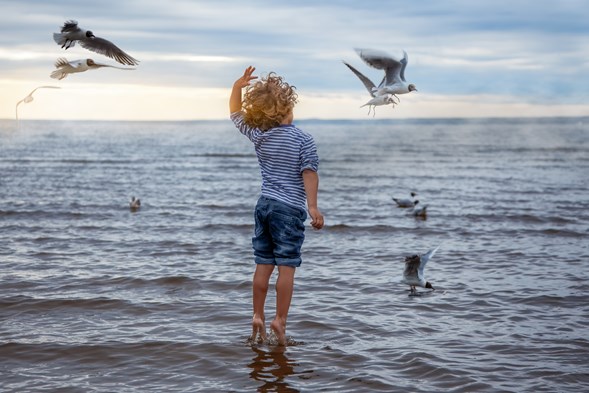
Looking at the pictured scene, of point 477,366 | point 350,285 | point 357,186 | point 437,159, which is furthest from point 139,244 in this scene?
point 437,159

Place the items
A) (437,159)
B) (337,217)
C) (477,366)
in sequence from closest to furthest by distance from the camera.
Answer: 1. (477,366)
2. (337,217)
3. (437,159)

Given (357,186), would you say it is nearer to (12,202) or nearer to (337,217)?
(337,217)

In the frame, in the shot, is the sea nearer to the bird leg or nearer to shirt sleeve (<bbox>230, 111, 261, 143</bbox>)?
shirt sleeve (<bbox>230, 111, 261, 143</bbox>)

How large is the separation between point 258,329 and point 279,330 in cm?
21

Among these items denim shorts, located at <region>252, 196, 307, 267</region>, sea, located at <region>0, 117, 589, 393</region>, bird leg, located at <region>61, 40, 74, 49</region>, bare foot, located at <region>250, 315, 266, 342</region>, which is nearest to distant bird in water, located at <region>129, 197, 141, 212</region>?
sea, located at <region>0, 117, 589, 393</region>

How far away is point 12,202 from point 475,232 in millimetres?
11695

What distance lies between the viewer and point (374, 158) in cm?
4284

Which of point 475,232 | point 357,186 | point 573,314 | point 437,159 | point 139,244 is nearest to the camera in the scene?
point 573,314

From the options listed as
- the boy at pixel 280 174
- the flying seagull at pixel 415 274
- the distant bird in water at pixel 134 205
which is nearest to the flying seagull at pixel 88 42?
the boy at pixel 280 174

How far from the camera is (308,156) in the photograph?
553cm

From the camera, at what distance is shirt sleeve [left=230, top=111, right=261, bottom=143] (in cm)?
570

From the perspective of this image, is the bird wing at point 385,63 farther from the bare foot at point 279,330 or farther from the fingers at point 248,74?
the bare foot at point 279,330

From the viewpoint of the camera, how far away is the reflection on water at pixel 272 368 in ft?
17.0

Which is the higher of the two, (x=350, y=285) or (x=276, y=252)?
(x=276, y=252)
